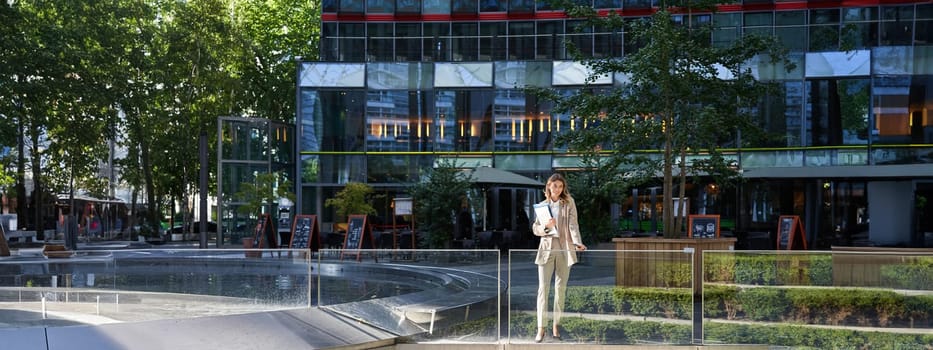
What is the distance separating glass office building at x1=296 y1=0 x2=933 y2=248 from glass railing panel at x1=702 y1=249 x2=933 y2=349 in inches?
889

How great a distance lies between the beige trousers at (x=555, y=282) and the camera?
32.1 feet

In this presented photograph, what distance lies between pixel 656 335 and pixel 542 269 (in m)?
1.30

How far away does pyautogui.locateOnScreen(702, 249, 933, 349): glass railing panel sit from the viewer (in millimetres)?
9594

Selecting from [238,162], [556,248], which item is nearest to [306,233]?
[238,162]

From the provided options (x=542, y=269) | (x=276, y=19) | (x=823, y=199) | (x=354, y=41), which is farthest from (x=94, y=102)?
(x=542, y=269)

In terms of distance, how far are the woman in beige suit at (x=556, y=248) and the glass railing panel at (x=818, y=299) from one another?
1357mm

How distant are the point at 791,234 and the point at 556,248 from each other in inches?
551

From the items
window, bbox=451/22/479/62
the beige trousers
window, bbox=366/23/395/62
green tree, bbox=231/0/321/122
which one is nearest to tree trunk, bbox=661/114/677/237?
the beige trousers

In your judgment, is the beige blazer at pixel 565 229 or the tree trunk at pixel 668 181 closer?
the beige blazer at pixel 565 229

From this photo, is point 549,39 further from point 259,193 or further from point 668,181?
point 668,181

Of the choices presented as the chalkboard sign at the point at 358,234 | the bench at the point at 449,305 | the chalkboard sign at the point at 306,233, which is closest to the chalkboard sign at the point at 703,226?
the chalkboard sign at the point at 358,234

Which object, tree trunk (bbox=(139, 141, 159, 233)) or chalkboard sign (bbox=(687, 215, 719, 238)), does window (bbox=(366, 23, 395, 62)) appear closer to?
tree trunk (bbox=(139, 141, 159, 233))

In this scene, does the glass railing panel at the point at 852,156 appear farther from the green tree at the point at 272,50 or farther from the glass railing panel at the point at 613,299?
the glass railing panel at the point at 613,299

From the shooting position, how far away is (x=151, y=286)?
1404 centimetres
